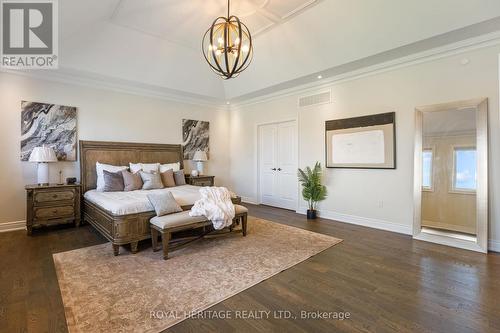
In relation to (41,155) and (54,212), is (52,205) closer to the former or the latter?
(54,212)

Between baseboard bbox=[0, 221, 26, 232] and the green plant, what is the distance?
5.37 metres

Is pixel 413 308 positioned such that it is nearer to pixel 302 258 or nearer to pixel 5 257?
pixel 302 258

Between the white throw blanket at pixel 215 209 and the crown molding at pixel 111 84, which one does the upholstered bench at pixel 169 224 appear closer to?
the white throw blanket at pixel 215 209

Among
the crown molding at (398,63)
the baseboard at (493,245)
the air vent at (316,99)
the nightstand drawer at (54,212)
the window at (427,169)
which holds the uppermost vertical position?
the crown molding at (398,63)

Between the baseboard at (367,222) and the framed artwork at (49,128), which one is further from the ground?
the framed artwork at (49,128)

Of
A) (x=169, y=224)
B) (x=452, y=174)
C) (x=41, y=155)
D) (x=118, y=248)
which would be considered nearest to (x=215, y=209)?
(x=169, y=224)

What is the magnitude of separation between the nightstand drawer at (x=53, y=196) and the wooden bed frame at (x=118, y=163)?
10.7 inches

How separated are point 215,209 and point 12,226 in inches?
149

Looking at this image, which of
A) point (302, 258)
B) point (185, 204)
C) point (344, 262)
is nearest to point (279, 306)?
point (302, 258)

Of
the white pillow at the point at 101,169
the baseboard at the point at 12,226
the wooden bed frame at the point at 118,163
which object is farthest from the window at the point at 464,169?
the baseboard at the point at 12,226

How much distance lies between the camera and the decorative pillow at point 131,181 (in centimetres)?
450

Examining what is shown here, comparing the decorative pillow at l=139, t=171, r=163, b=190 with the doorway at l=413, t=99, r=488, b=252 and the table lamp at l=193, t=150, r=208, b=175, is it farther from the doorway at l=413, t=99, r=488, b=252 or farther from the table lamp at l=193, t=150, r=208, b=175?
the doorway at l=413, t=99, r=488, b=252

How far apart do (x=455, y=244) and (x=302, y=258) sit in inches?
92.3

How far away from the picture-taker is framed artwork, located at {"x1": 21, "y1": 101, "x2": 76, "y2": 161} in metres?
4.34
